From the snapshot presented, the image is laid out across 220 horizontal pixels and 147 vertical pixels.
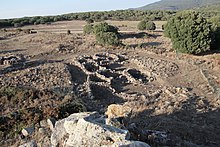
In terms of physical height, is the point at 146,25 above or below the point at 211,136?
above

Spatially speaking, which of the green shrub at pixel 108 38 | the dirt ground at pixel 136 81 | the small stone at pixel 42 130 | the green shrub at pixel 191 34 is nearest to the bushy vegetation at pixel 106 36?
the green shrub at pixel 108 38

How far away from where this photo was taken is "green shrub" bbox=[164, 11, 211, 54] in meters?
21.6

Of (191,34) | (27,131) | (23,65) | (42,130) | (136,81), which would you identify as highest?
(191,34)

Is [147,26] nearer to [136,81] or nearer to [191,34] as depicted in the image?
[191,34]

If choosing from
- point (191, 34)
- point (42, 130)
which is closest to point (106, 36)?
point (191, 34)

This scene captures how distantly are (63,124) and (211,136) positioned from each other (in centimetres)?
562

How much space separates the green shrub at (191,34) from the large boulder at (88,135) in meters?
16.7

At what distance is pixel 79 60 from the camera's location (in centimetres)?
2189

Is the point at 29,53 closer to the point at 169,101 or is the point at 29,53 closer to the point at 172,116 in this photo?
the point at 169,101

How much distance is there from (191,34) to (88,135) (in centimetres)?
1761

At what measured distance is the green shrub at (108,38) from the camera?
2583cm

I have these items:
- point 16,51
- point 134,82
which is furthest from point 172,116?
point 16,51

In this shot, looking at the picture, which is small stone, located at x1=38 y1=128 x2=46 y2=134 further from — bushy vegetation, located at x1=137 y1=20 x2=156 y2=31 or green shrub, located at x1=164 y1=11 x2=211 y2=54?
bushy vegetation, located at x1=137 y1=20 x2=156 y2=31

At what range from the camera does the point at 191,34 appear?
21.6 metres
